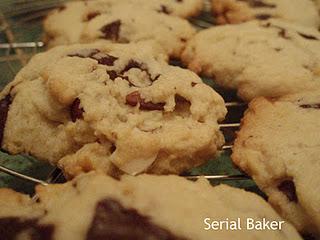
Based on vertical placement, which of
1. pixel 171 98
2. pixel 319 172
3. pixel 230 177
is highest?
pixel 171 98

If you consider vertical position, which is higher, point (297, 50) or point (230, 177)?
point (297, 50)

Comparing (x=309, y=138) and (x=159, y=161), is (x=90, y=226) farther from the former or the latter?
(x=309, y=138)

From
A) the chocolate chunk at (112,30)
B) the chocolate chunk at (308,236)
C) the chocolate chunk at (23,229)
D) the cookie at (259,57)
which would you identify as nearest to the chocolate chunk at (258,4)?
the cookie at (259,57)

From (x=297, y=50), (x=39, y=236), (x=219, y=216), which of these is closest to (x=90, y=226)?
(x=39, y=236)

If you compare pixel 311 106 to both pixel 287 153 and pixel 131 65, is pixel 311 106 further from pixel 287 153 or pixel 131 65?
pixel 131 65

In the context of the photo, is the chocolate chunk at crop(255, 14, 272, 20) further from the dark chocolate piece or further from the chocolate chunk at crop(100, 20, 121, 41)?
the chocolate chunk at crop(100, 20, 121, 41)

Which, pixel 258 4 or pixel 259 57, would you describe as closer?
pixel 259 57

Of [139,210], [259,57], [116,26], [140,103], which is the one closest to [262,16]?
[259,57]
